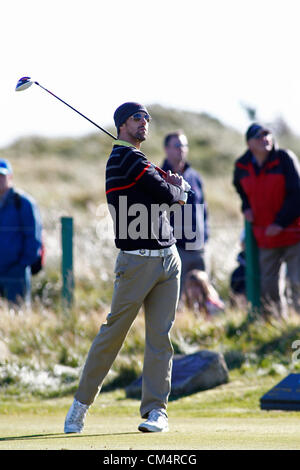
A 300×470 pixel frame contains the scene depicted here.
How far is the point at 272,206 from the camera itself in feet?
34.4

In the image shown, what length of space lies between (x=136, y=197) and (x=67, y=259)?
504cm

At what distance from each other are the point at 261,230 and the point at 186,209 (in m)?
1.35

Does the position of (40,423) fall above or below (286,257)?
below

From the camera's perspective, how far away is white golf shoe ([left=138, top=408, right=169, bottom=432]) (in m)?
6.38

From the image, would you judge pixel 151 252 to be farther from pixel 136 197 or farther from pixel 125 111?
pixel 125 111

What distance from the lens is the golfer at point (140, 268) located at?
6277mm

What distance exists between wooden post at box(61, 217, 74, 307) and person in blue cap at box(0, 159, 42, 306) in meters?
0.28

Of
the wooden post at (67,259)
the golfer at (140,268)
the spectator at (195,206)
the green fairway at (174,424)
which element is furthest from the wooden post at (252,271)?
the golfer at (140,268)

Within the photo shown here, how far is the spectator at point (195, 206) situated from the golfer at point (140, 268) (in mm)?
3552

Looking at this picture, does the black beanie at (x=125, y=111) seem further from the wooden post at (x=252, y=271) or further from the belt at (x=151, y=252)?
the wooden post at (x=252, y=271)

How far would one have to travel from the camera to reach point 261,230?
417 inches

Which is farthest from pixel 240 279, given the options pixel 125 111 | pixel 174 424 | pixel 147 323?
pixel 125 111
